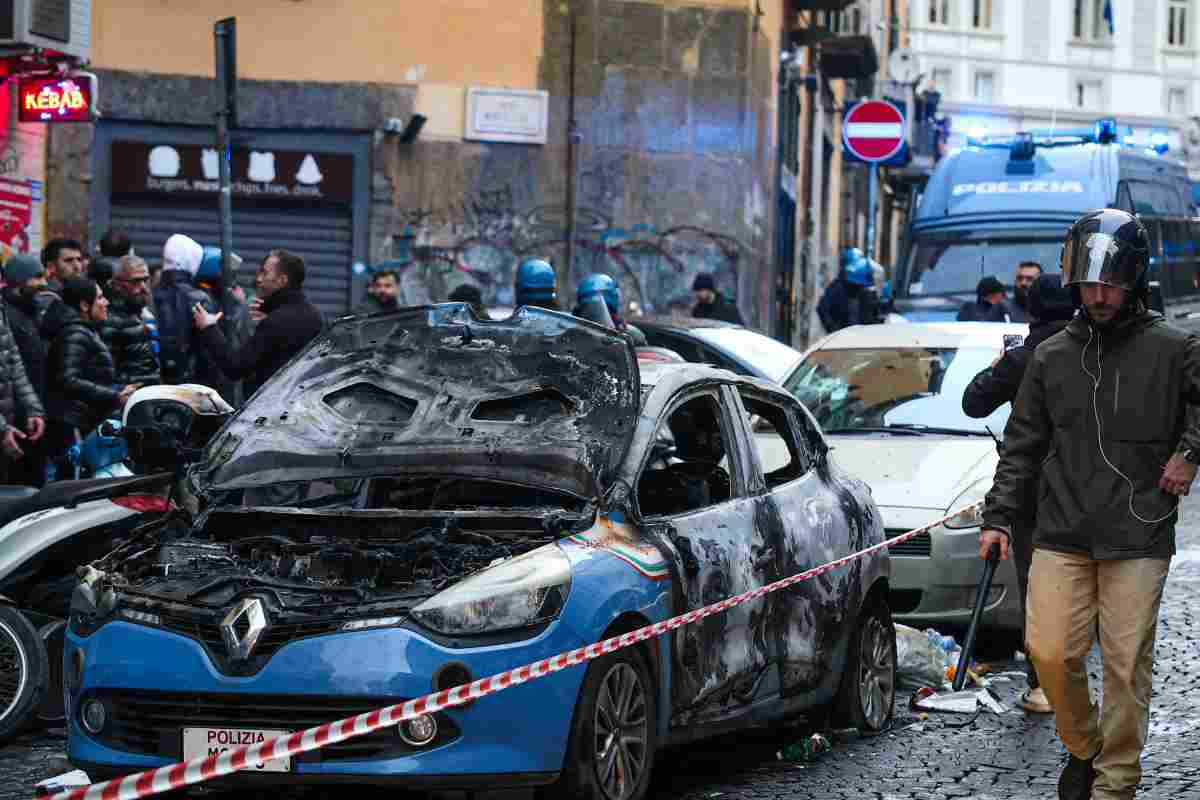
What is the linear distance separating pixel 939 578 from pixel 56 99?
9.37 metres

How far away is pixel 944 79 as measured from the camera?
83062 millimetres

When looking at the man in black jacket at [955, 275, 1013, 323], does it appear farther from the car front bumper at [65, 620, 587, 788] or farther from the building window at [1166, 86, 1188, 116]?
the building window at [1166, 86, 1188, 116]

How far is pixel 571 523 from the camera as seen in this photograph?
6902mm

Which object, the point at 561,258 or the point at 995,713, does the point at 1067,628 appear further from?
the point at 561,258

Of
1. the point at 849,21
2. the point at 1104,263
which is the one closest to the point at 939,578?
the point at 1104,263

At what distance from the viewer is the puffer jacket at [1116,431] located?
6.62m

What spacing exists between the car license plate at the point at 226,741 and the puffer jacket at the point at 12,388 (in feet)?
16.5

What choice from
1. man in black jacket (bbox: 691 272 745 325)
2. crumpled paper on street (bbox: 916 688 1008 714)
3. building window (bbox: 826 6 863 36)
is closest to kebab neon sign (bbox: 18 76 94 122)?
man in black jacket (bbox: 691 272 745 325)

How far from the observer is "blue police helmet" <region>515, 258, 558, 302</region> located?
12.5m

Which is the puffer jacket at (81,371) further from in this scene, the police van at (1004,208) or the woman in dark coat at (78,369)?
the police van at (1004,208)

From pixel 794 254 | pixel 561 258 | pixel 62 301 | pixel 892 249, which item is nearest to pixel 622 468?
pixel 62 301

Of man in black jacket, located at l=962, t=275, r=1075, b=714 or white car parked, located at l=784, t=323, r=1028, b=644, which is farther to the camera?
white car parked, located at l=784, t=323, r=1028, b=644

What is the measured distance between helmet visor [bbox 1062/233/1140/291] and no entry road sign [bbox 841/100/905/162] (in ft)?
52.6

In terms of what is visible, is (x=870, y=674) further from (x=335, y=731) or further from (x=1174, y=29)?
(x=1174, y=29)
